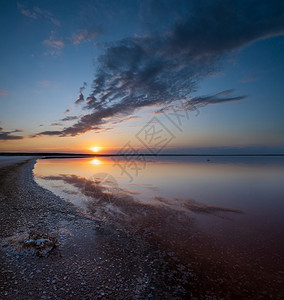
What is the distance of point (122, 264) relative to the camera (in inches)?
216

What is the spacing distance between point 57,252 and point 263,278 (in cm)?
715

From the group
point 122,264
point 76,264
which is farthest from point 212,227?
point 76,264

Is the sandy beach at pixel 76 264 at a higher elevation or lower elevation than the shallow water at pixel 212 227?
higher

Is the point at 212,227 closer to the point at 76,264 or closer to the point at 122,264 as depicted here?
the point at 122,264

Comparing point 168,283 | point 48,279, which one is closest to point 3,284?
point 48,279

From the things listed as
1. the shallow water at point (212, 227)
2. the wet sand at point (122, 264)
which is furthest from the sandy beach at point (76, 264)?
the shallow water at point (212, 227)

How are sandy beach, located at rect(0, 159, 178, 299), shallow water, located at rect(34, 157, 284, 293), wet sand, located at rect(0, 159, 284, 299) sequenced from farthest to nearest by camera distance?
shallow water, located at rect(34, 157, 284, 293) → wet sand, located at rect(0, 159, 284, 299) → sandy beach, located at rect(0, 159, 178, 299)

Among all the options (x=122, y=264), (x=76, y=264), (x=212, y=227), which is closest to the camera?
(x=76, y=264)

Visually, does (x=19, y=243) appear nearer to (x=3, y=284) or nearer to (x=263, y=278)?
(x=3, y=284)

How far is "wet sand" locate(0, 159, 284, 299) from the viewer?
4422mm

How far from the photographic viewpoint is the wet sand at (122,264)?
14.5 ft

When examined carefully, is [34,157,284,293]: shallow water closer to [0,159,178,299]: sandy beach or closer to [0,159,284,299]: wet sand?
[0,159,284,299]: wet sand

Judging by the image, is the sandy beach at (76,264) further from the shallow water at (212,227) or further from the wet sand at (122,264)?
the shallow water at (212,227)

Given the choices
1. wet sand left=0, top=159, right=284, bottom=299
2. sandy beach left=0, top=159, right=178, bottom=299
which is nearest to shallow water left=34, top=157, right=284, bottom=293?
wet sand left=0, top=159, right=284, bottom=299
